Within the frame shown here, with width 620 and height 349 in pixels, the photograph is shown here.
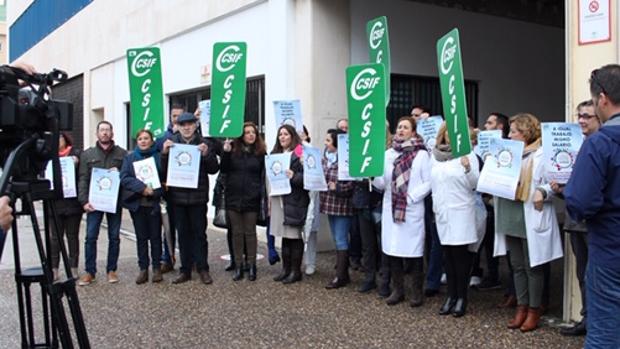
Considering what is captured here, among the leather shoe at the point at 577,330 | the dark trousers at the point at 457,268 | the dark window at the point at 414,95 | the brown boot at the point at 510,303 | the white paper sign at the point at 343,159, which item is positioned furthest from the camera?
the dark window at the point at 414,95

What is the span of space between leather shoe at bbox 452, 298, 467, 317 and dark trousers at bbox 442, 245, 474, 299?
0.13 feet

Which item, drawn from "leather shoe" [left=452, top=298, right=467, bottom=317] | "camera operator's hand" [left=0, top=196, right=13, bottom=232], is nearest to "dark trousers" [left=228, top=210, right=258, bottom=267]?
"leather shoe" [left=452, top=298, right=467, bottom=317]

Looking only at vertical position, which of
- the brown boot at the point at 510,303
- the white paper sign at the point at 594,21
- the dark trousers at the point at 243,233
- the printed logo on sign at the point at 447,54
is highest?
the white paper sign at the point at 594,21

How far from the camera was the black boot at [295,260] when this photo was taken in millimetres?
7059

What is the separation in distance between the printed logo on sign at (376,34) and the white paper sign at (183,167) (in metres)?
2.25

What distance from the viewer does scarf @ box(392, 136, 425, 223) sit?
5.89 m

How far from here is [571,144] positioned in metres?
4.81

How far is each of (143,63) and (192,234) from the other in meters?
2.00

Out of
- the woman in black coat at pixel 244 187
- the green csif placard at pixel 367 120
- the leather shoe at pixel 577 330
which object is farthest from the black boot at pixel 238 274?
the leather shoe at pixel 577 330

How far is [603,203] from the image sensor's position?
308 cm

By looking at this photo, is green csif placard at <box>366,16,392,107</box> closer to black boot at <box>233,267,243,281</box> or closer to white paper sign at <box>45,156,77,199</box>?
black boot at <box>233,267,243,281</box>

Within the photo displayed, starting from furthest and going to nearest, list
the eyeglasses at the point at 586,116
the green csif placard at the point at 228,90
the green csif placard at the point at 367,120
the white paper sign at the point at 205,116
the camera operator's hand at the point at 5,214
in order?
the white paper sign at the point at 205,116, the green csif placard at the point at 228,90, the green csif placard at the point at 367,120, the eyeglasses at the point at 586,116, the camera operator's hand at the point at 5,214

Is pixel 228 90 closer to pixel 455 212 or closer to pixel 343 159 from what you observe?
pixel 343 159

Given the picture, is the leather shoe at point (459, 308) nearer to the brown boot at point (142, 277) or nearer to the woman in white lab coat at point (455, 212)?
the woman in white lab coat at point (455, 212)
